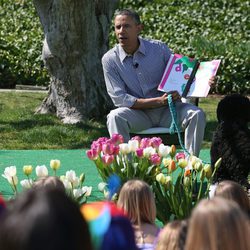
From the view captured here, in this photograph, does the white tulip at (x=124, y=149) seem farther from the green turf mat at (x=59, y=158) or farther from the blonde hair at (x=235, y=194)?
the green turf mat at (x=59, y=158)

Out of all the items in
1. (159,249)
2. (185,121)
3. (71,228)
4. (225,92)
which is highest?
(71,228)

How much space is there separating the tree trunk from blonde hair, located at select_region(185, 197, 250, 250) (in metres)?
8.07

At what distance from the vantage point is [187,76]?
25.5 feet

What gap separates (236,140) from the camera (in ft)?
21.3

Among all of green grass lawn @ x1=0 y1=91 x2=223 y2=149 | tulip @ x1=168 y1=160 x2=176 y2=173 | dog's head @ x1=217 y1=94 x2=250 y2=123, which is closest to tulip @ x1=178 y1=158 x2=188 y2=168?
tulip @ x1=168 y1=160 x2=176 y2=173

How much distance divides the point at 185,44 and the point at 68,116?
460cm

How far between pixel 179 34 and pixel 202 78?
7.89 metres

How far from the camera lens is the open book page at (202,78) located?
7.57 m

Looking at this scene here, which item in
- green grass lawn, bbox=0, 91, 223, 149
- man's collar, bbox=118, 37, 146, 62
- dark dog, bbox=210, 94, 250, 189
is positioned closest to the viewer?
dark dog, bbox=210, 94, 250, 189

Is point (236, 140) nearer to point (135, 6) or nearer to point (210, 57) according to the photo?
point (210, 57)

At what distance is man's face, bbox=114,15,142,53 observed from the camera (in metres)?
7.61

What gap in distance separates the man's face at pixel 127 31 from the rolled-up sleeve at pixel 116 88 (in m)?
0.22

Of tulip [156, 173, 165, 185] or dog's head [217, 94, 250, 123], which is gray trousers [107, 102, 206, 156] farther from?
tulip [156, 173, 165, 185]

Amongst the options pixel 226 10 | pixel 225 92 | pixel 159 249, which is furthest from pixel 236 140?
pixel 226 10
